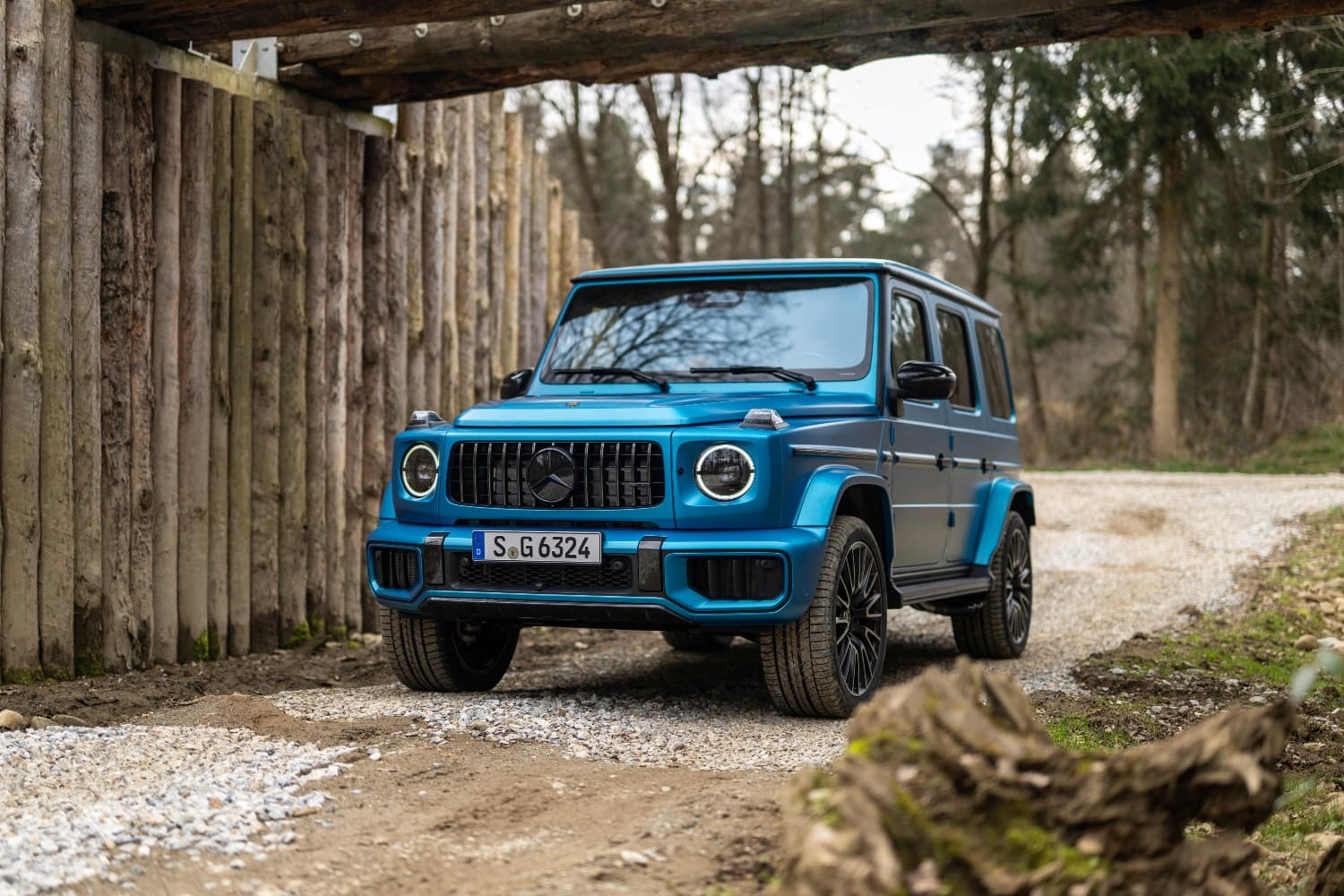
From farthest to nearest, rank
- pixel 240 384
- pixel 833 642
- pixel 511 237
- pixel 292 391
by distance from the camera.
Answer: pixel 511 237 < pixel 292 391 < pixel 240 384 < pixel 833 642

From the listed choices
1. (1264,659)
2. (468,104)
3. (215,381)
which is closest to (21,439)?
(215,381)

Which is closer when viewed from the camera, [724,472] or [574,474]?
[724,472]

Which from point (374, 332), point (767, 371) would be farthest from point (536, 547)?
point (374, 332)

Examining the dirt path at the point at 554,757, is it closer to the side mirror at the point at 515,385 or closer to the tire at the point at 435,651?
the tire at the point at 435,651

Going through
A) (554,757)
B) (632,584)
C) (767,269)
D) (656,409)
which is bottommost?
(554,757)

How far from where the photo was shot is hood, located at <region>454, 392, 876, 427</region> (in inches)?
230

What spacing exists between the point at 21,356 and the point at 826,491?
3688 millimetres

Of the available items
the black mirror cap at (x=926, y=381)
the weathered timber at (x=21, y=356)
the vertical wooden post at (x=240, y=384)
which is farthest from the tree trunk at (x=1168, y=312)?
the weathered timber at (x=21, y=356)

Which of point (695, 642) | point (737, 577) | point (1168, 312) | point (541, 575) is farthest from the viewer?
point (1168, 312)

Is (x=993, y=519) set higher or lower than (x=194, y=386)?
lower

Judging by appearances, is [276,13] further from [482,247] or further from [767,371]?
[482,247]

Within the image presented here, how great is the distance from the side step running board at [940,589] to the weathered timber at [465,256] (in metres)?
4.03

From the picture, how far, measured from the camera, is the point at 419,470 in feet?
20.4

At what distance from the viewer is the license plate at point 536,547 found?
573 cm
